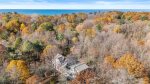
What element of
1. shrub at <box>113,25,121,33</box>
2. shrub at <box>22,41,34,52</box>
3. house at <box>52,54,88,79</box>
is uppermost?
shrub at <box>113,25,121,33</box>

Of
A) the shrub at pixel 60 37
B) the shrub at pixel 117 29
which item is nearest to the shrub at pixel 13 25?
the shrub at pixel 60 37

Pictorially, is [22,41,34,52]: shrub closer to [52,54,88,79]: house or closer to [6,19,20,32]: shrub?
[52,54,88,79]: house

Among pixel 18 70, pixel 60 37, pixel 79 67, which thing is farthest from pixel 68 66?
pixel 60 37

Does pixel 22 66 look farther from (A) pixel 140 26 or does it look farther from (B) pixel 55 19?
(B) pixel 55 19

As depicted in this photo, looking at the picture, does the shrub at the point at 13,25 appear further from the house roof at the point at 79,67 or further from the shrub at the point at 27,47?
the house roof at the point at 79,67

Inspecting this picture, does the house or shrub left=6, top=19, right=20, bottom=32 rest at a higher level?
shrub left=6, top=19, right=20, bottom=32

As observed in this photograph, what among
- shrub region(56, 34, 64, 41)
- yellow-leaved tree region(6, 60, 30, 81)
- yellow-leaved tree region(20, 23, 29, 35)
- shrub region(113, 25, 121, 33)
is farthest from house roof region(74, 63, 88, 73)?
yellow-leaved tree region(20, 23, 29, 35)

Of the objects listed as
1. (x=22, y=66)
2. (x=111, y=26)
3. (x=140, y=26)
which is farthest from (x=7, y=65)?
(x=140, y=26)

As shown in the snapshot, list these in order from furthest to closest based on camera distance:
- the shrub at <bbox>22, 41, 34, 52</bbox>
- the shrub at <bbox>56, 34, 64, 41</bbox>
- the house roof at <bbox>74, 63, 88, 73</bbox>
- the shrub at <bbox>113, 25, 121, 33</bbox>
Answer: the shrub at <bbox>113, 25, 121, 33</bbox>, the shrub at <bbox>56, 34, 64, 41</bbox>, the shrub at <bbox>22, 41, 34, 52</bbox>, the house roof at <bbox>74, 63, 88, 73</bbox>
